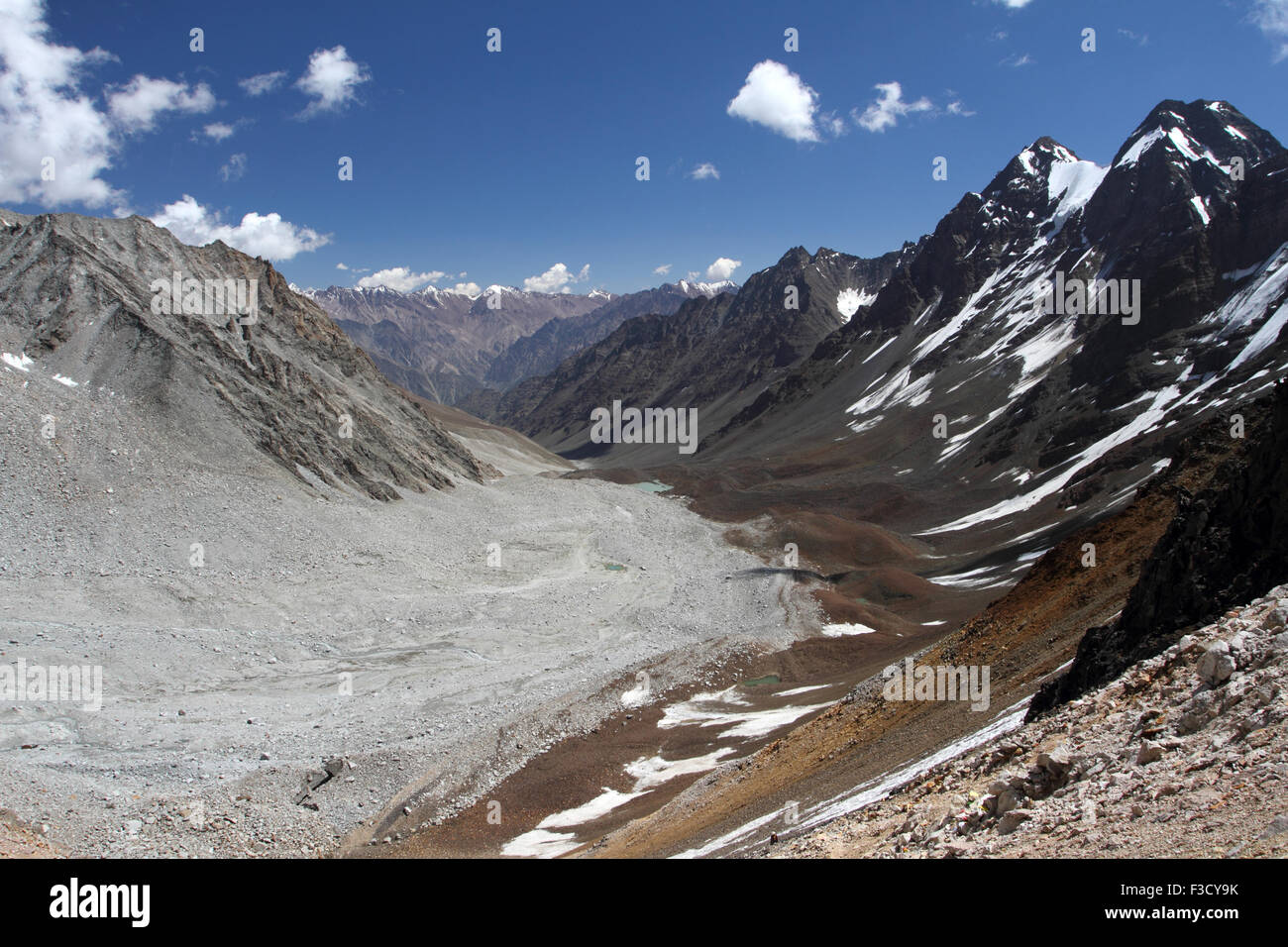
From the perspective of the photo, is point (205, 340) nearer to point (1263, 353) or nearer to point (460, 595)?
point (460, 595)

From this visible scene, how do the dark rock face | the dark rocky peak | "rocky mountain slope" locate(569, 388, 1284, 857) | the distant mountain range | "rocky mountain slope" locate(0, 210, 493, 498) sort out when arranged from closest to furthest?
the dark rock face, "rocky mountain slope" locate(569, 388, 1284, 857), "rocky mountain slope" locate(0, 210, 493, 498), the distant mountain range, the dark rocky peak

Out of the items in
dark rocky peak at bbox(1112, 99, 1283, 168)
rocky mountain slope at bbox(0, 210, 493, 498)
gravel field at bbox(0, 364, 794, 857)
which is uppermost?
dark rocky peak at bbox(1112, 99, 1283, 168)

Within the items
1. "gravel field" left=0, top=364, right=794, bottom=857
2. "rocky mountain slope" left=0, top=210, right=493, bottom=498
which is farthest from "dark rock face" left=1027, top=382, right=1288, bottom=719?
"rocky mountain slope" left=0, top=210, right=493, bottom=498

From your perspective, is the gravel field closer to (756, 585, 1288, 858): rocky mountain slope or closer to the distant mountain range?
(756, 585, 1288, 858): rocky mountain slope

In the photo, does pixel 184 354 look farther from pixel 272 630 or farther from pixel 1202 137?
pixel 1202 137

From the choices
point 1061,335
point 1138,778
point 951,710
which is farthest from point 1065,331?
point 1138,778
